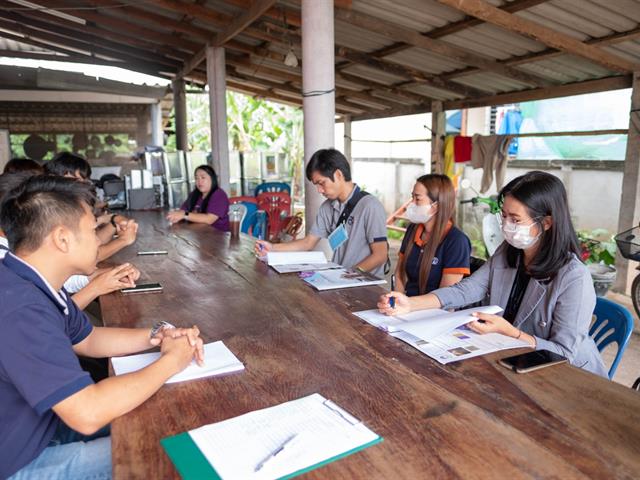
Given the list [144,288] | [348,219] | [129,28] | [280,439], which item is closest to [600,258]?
[348,219]

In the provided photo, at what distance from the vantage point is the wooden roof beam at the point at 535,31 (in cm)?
390

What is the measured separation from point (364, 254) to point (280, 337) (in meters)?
1.52

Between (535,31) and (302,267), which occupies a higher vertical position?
(535,31)

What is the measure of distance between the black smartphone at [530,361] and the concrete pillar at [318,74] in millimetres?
2640

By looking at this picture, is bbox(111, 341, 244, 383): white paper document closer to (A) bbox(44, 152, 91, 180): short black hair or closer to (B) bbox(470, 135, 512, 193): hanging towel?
(A) bbox(44, 152, 91, 180): short black hair

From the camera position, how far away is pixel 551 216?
1.79 meters

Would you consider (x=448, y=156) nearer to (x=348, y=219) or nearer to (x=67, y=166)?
(x=348, y=219)

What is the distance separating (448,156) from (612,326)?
19.9 ft

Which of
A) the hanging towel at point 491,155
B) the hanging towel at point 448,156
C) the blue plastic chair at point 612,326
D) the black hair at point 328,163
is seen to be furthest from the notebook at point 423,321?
the hanging towel at point 448,156

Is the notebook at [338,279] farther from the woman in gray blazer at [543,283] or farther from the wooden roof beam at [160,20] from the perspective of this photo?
the wooden roof beam at [160,20]

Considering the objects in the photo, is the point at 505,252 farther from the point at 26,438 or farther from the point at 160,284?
the point at 26,438

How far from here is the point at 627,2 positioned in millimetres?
3828

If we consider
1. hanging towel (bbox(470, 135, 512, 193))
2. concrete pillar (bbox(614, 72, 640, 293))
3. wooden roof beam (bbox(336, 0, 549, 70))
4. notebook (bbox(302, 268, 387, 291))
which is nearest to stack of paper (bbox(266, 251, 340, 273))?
notebook (bbox(302, 268, 387, 291))

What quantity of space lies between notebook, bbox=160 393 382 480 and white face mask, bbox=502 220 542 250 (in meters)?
1.00
